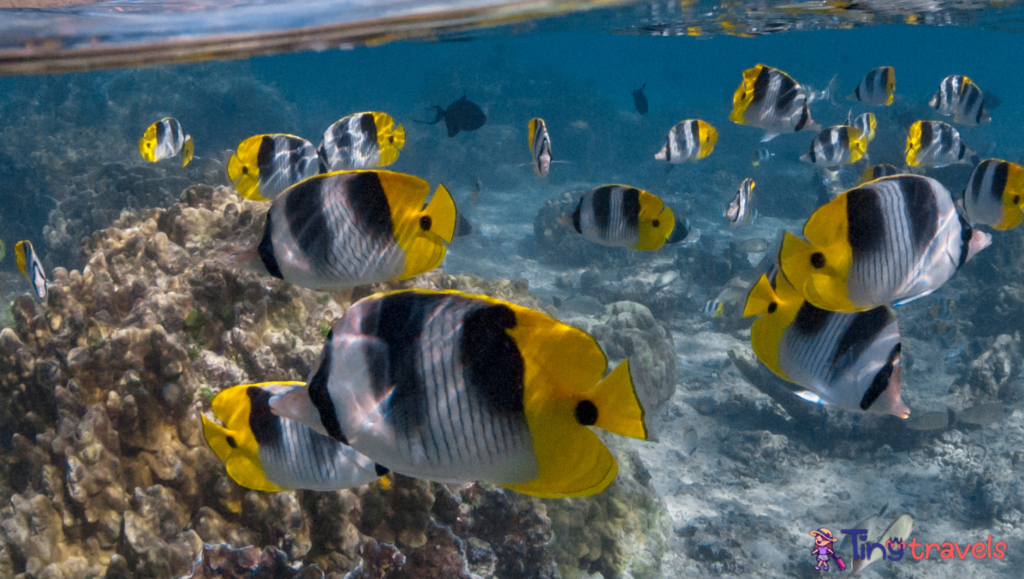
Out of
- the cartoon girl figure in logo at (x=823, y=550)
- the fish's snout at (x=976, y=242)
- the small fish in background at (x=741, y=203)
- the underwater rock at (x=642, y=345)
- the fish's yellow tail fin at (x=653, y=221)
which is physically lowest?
the cartoon girl figure in logo at (x=823, y=550)

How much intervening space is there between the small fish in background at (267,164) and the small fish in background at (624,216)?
85.9 inches

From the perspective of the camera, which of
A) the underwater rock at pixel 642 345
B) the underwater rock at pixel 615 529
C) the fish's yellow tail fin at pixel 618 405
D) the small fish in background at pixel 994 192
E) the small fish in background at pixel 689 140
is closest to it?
the fish's yellow tail fin at pixel 618 405

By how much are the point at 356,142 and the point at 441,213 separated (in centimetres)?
281

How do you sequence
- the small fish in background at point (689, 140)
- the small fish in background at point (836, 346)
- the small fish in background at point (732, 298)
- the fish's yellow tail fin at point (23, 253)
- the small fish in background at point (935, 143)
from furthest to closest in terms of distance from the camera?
1. the small fish in background at point (732, 298)
2. the small fish in background at point (689, 140)
3. the small fish in background at point (935, 143)
4. the fish's yellow tail fin at point (23, 253)
5. the small fish in background at point (836, 346)

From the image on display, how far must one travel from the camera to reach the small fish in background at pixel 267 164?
3.99 meters

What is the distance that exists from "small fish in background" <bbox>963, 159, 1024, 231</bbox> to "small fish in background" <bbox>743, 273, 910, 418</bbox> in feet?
5.86

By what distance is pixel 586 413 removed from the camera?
1038mm

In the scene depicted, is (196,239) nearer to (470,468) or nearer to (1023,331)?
(470,468)

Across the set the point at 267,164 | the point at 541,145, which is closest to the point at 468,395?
the point at 267,164

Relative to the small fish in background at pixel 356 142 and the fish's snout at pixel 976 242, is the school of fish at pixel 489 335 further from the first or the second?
the small fish in background at pixel 356 142

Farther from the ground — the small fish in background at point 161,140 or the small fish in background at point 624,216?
the small fish in background at point 161,140

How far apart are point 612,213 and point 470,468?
316 centimetres

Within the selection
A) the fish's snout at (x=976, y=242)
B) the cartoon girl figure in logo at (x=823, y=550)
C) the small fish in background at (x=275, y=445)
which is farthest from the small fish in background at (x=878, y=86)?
the small fish in background at (x=275, y=445)

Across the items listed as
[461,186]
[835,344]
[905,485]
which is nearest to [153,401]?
[835,344]
